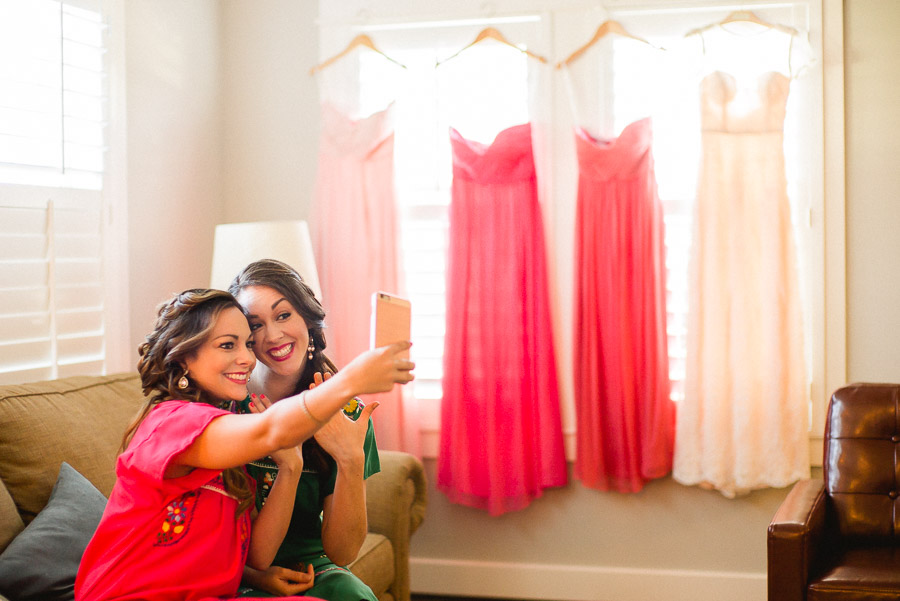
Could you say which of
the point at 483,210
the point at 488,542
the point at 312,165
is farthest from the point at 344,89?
the point at 488,542

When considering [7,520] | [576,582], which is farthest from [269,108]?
[576,582]

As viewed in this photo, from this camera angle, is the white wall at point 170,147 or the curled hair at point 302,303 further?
the white wall at point 170,147

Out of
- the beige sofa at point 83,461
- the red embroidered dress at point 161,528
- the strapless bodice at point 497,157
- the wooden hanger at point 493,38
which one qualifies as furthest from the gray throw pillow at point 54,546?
the wooden hanger at point 493,38

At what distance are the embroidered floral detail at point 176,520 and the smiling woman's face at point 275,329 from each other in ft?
1.17

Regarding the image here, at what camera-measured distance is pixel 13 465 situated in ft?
6.24

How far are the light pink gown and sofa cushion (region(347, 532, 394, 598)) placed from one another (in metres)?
0.77

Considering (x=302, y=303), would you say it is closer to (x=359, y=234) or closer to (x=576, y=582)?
(x=359, y=234)

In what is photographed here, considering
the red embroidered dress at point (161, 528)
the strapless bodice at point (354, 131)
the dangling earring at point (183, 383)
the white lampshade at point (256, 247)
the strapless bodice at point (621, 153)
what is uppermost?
the strapless bodice at point (354, 131)

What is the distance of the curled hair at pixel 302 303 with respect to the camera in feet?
5.74

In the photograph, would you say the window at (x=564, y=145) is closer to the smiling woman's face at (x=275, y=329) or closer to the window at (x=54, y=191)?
the window at (x=54, y=191)

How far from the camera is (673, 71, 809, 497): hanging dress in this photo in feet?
9.73

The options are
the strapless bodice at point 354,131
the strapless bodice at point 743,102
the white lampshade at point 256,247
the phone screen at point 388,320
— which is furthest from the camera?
the strapless bodice at point 354,131

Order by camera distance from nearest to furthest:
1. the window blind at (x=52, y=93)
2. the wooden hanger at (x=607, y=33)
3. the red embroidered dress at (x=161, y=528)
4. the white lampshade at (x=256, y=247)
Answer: the red embroidered dress at (x=161, y=528) → the window blind at (x=52, y=93) → the white lampshade at (x=256, y=247) → the wooden hanger at (x=607, y=33)

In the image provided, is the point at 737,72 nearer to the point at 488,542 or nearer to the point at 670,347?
the point at 670,347
